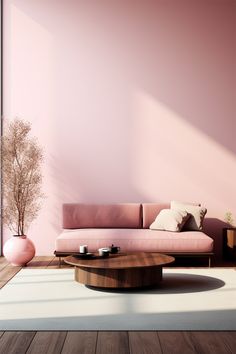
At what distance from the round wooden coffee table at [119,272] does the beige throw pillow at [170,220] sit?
4.68 ft

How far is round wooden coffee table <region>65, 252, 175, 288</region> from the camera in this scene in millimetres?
4156

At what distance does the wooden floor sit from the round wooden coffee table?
3.63 feet

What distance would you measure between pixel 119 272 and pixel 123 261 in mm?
226

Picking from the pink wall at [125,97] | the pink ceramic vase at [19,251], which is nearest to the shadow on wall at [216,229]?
the pink wall at [125,97]

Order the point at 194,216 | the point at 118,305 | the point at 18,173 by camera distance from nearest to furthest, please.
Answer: the point at 118,305 → the point at 18,173 → the point at 194,216

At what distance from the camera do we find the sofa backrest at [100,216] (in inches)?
245

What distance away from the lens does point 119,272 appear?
4.18 m

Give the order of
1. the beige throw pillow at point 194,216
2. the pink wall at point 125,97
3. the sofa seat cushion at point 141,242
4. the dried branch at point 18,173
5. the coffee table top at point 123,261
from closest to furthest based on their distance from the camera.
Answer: the coffee table top at point 123,261
the sofa seat cushion at point 141,242
the dried branch at point 18,173
the beige throw pillow at point 194,216
the pink wall at point 125,97

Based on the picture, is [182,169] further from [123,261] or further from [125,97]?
[123,261]

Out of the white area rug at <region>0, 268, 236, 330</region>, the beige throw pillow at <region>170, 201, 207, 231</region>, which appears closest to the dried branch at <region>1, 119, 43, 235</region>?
the white area rug at <region>0, 268, 236, 330</region>

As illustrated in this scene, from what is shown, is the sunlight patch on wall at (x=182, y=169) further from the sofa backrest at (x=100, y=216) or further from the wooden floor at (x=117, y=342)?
the wooden floor at (x=117, y=342)

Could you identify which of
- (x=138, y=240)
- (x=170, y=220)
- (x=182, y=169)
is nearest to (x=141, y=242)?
(x=138, y=240)

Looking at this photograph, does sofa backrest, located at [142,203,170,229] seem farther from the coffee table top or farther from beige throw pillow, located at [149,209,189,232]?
the coffee table top

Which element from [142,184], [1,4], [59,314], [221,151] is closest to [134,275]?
[59,314]
